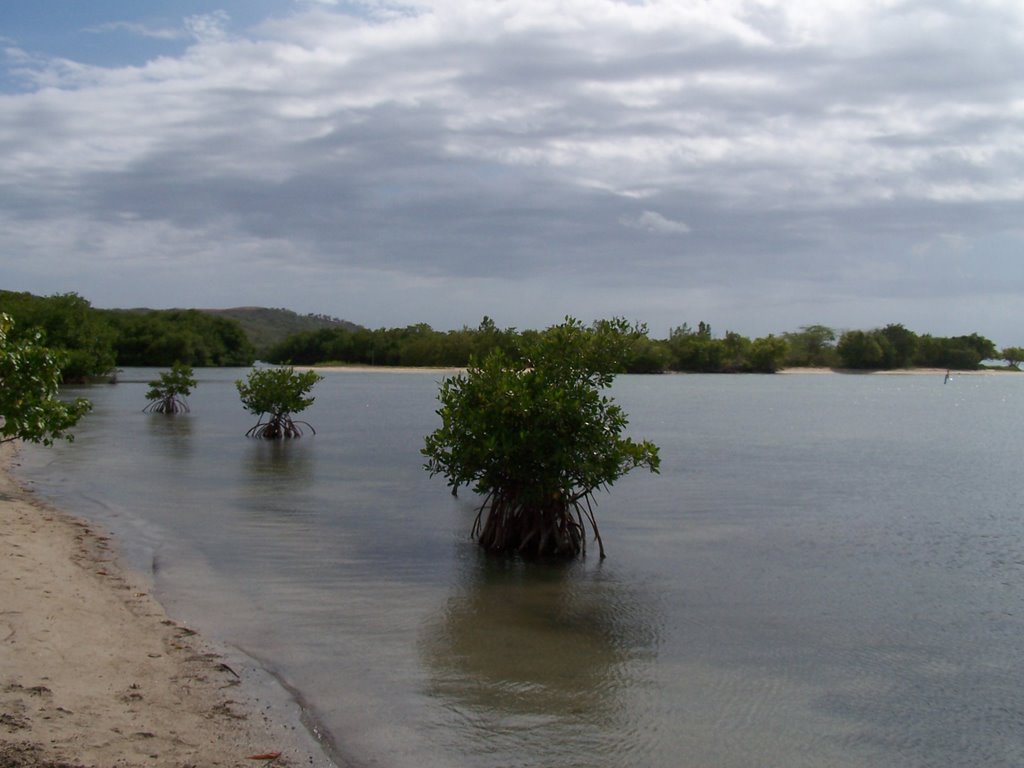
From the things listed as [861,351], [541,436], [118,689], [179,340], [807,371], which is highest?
[861,351]

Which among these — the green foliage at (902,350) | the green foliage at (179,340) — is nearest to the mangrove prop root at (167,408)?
the green foliage at (179,340)

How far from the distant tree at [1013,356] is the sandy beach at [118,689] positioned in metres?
191

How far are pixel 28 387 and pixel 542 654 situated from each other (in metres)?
8.81

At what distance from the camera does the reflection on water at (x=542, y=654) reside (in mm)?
7004

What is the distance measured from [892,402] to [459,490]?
5532 centimetres

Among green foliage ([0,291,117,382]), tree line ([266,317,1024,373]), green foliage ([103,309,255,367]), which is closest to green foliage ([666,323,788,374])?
tree line ([266,317,1024,373])

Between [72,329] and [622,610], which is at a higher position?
[72,329]

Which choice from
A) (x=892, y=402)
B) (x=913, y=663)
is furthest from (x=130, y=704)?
(x=892, y=402)

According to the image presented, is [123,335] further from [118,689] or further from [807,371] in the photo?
[118,689]

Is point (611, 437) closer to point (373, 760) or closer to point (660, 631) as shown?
point (660, 631)

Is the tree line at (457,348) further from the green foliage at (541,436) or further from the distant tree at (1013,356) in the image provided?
the green foliage at (541,436)

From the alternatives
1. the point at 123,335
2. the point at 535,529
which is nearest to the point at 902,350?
the point at 123,335

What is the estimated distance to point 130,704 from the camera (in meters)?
6.34

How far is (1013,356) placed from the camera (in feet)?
594
